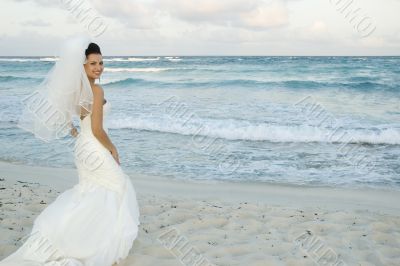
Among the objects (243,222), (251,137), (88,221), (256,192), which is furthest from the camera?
(251,137)

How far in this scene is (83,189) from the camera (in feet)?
11.8

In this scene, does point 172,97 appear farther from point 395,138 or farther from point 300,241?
point 300,241

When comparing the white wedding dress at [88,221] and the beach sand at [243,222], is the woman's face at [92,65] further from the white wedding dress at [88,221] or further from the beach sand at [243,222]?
the beach sand at [243,222]

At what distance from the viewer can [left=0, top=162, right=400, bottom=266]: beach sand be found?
13.6ft

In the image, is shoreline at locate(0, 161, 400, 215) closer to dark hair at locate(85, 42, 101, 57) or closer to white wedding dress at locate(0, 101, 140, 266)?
white wedding dress at locate(0, 101, 140, 266)

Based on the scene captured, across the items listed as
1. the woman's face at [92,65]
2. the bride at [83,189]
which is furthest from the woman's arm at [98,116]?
the woman's face at [92,65]

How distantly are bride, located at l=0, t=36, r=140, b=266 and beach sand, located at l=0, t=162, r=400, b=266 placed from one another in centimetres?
58

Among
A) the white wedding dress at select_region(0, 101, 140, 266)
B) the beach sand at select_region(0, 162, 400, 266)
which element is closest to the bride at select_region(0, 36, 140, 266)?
the white wedding dress at select_region(0, 101, 140, 266)

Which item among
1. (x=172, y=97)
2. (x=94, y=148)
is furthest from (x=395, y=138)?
(x=172, y=97)

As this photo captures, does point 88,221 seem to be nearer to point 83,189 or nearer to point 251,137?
point 83,189

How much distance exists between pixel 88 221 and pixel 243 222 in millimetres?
2258

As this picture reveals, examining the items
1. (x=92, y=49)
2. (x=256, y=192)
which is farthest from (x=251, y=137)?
(x=92, y=49)

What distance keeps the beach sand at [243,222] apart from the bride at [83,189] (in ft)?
1.91

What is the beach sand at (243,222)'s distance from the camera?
A: 4.15 m
